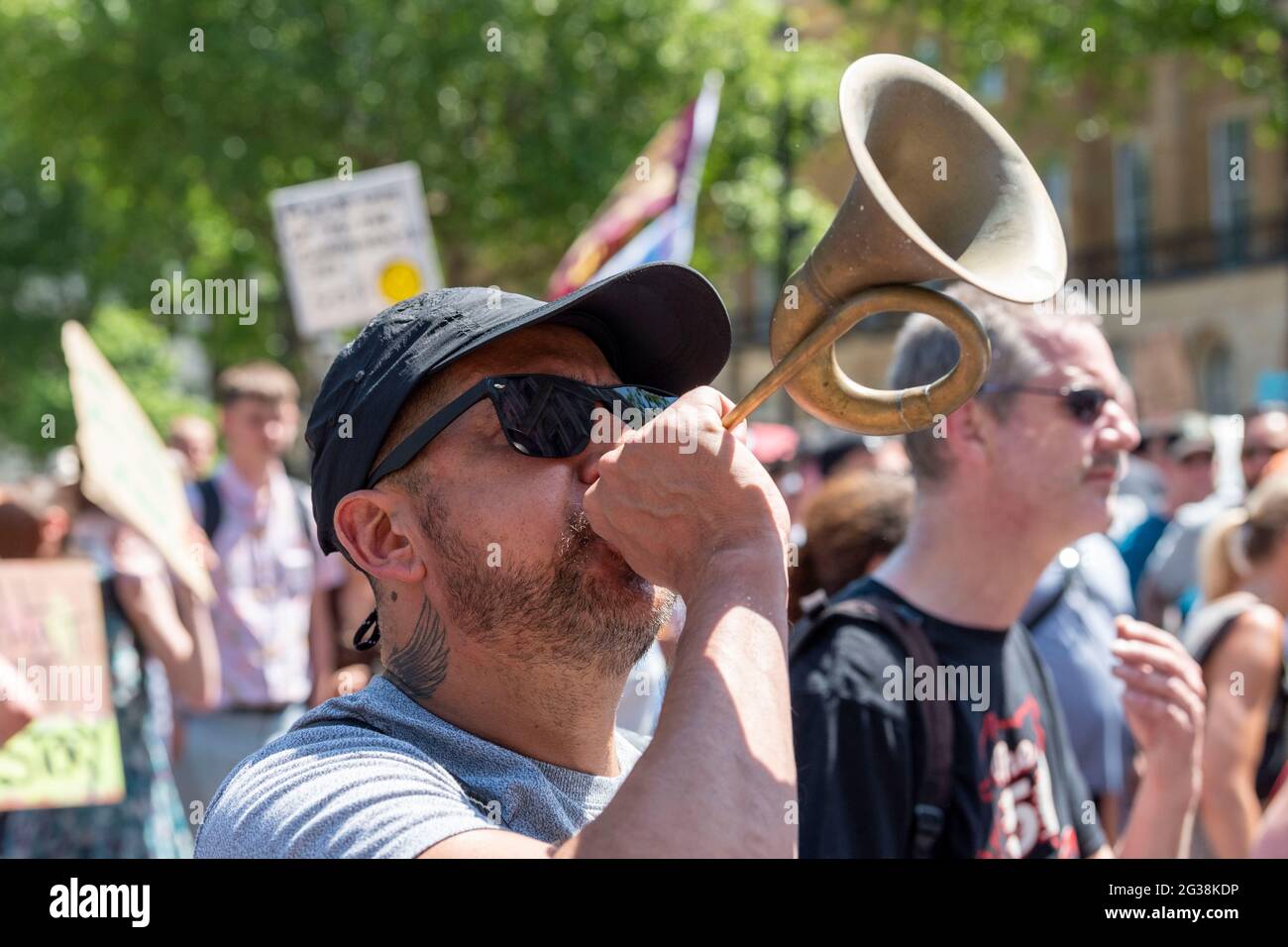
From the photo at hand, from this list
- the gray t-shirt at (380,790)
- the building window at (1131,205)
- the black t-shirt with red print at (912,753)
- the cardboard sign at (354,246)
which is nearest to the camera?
the gray t-shirt at (380,790)

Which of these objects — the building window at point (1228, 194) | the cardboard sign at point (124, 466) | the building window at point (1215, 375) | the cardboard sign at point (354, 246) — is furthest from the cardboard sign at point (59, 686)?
the building window at point (1228, 194)

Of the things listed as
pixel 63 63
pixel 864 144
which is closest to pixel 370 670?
pixel 864 144

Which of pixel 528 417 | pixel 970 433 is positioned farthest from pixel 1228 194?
pixel 528 417

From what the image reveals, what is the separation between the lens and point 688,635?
169 cm

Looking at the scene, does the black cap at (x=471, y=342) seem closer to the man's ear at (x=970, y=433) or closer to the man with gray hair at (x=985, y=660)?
the man with gray hair at (x=985, y=660)

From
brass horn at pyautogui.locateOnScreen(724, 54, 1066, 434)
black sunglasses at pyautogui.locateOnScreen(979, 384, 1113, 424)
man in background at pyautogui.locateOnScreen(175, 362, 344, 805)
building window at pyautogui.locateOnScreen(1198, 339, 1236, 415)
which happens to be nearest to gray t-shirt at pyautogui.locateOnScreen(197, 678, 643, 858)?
brass horn at pyautogui.locateOnScreen(724, 54, 1066, 434)

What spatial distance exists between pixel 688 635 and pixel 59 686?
3554 millimetres

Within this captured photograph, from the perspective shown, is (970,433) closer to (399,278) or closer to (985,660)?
(985,660)

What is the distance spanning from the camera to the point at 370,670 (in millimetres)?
4781

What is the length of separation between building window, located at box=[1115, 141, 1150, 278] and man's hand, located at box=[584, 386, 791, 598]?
1250 inches

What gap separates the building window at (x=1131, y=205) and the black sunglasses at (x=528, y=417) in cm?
3159

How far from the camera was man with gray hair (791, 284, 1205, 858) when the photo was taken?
274cm

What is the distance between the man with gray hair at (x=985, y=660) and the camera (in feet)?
9.00

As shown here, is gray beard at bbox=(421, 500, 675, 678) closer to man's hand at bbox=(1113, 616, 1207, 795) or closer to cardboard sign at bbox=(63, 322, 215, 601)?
man's hand at bbox=(1113, 616, 1207, 795)
